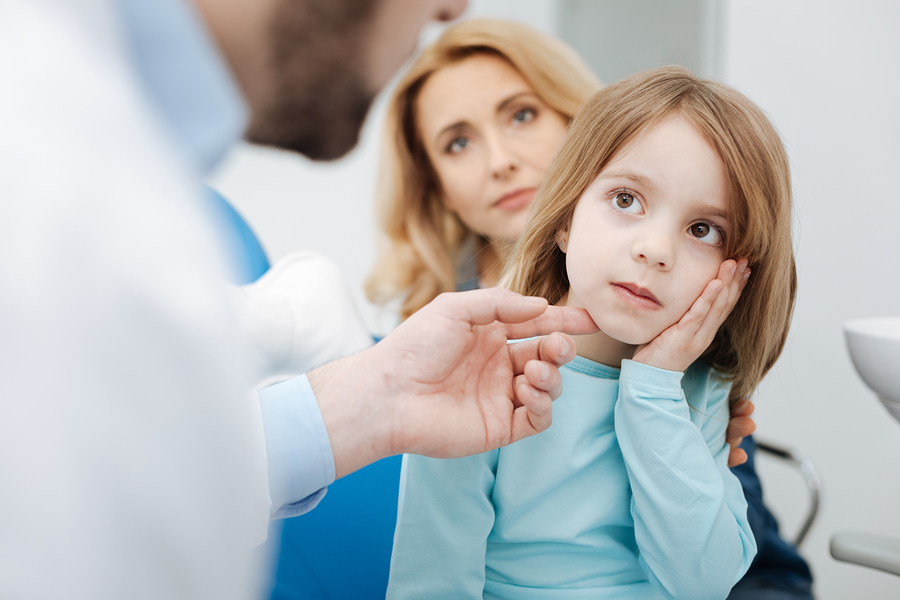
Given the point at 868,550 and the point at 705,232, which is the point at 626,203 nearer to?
the point at 705,232

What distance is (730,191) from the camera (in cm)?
67

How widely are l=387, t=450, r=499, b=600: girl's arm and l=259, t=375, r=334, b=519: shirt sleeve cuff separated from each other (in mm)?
143

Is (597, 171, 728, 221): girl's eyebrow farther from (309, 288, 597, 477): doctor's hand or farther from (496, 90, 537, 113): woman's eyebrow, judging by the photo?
(496, 90, 537, 113): woman's eyebrow

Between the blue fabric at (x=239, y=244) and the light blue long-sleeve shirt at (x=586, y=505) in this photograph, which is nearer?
the light blue long-sleeve shirt at (x=586, y=505)

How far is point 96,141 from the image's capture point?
372 mm

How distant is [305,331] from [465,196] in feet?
1.80

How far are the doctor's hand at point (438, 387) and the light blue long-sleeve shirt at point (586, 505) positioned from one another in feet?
0.21

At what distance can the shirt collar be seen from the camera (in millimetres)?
648

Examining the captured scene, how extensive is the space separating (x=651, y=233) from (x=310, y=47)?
1.67 feet

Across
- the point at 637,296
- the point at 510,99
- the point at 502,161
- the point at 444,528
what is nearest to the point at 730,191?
the point at 637,296

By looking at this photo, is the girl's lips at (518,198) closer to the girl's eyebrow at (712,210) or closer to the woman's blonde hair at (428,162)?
the woman's blonde hair at (428,162)

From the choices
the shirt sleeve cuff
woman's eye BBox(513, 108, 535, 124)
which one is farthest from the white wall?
the shirt sleeve cuff

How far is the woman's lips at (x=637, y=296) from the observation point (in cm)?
69

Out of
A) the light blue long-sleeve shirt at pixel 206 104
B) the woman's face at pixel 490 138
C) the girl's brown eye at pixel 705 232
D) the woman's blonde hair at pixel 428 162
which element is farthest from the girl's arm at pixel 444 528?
the woman's blonde hair at pixel 428 162
